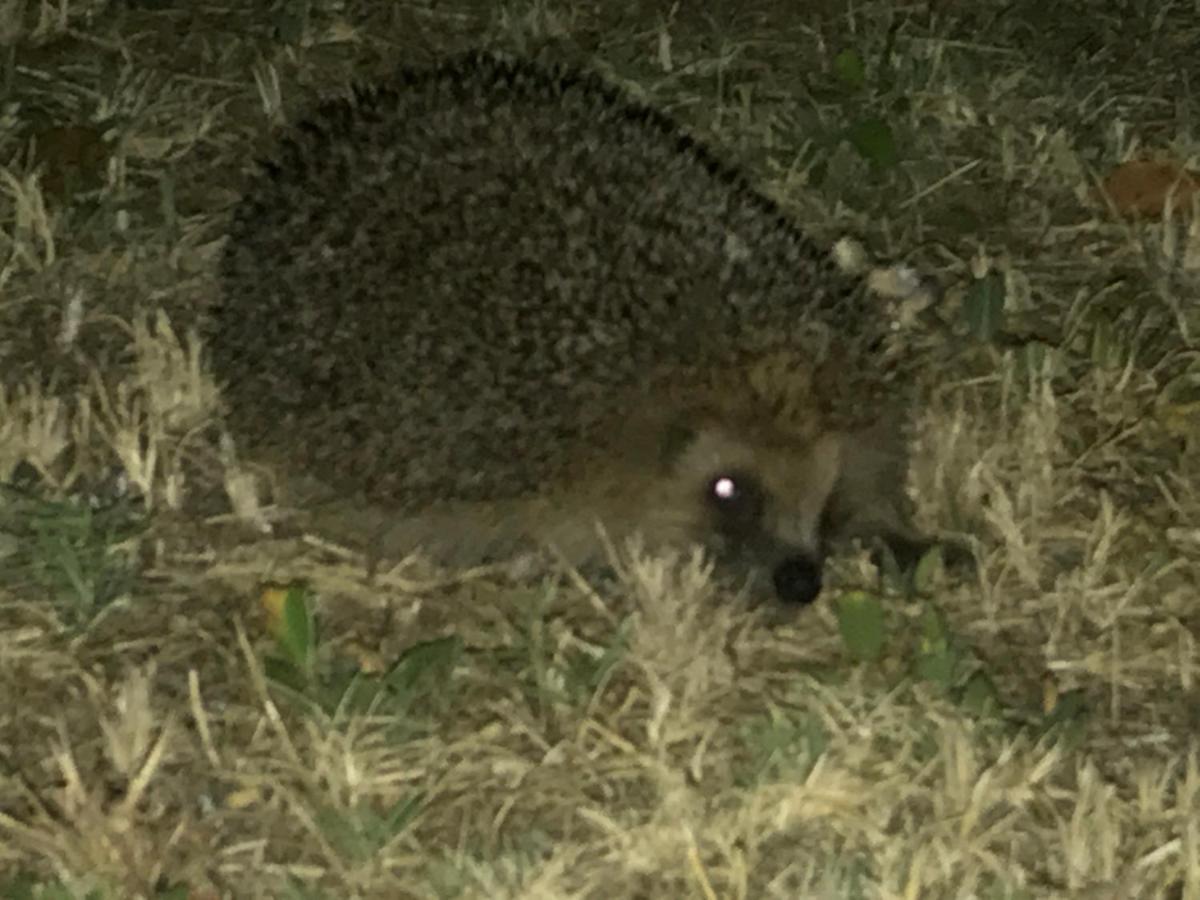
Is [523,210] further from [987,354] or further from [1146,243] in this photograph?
[1146,243]

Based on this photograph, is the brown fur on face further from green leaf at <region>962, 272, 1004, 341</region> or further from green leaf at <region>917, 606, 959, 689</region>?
green leaf at <region>962, 272, 1004, 341</region>

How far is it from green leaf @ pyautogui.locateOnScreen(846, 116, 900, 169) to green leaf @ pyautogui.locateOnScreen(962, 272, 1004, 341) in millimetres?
581

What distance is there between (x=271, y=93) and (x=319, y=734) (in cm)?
209

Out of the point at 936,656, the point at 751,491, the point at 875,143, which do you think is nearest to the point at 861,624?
the point at 936,656

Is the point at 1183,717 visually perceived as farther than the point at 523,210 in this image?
No

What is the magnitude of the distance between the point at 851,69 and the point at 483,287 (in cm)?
167

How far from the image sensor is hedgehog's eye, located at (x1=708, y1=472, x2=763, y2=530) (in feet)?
9.68

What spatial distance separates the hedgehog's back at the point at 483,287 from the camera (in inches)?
116

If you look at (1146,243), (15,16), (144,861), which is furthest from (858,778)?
(15,16)

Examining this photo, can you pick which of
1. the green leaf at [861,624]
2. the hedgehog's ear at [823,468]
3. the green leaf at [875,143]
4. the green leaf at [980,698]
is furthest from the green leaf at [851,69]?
the green leaf at [980,698]

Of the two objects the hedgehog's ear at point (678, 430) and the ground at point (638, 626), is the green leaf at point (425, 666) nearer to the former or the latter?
the ground at point (638, 626)

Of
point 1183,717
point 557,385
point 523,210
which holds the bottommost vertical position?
point 1183,717

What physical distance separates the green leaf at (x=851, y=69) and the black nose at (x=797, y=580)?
176cm

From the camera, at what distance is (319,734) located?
2574mm
